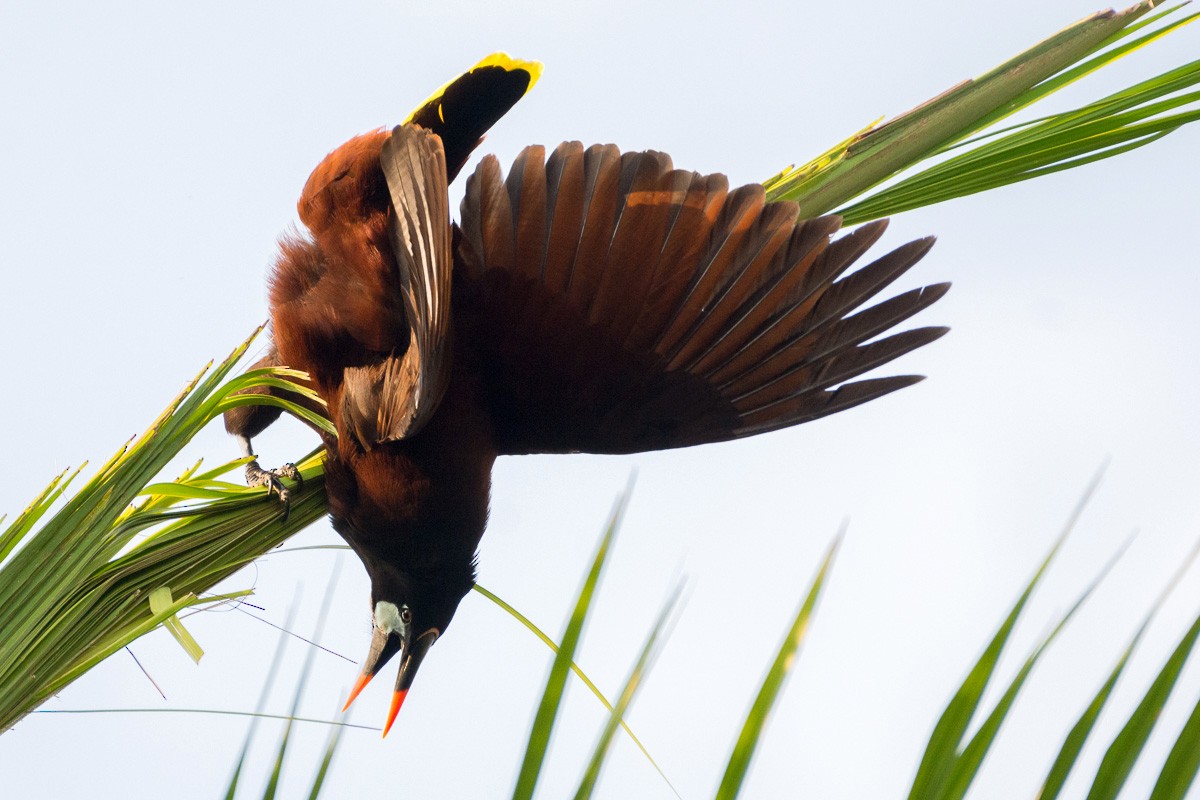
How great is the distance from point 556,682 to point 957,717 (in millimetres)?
269

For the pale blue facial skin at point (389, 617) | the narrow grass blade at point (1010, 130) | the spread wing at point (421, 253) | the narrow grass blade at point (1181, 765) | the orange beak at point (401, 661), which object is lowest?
the orange beak at point (401, 661)

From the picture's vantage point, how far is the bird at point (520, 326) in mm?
1808

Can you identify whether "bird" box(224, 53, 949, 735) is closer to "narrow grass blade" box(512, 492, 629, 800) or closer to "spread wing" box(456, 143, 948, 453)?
"spread wing" box(456, 143, 948, 453)

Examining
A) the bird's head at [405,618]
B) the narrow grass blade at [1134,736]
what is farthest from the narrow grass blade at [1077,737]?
the bird's head at [405,618]

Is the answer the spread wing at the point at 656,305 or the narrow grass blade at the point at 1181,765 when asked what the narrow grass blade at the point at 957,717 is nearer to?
the narrow grass blade at the point at 1181,765

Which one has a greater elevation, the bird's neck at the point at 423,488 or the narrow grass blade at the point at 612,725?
the bird's neck at the point at 423,488

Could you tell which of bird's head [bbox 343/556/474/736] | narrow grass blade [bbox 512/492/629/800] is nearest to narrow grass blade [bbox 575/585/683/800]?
narrow grass blade [bbox 512/492/629/800]

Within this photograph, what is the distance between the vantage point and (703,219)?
1.83 meters

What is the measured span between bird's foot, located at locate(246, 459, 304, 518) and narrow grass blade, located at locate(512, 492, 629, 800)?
2.37 ft

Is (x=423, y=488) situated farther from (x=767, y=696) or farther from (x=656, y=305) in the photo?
(x=767, y=696)

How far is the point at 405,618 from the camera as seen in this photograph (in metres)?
2.19

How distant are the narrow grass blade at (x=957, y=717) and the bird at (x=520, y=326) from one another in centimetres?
90

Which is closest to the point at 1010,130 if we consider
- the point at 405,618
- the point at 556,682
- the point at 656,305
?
the point at 656,305

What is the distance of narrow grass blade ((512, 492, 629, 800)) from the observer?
79 cm
